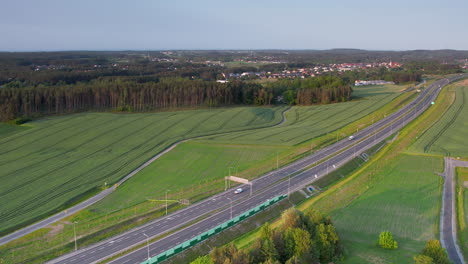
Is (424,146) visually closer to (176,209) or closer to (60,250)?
(176,209)

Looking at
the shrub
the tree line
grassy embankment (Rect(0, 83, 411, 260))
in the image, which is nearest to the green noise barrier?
grassy embankment (Rect(0, 83, 411, 260))

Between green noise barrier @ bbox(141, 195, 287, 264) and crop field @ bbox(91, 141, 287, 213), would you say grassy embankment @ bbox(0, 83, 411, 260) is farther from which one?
green noise barrier @ bbox(141, 195, 287, 264)

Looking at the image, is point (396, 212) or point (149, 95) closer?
point (396, 212)

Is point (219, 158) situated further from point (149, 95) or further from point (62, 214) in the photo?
point (149, 95)

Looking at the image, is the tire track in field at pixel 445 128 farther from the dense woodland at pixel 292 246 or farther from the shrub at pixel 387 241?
the dense woodland at pixel 292 246

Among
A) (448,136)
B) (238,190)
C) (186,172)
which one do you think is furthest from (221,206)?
(448,136)

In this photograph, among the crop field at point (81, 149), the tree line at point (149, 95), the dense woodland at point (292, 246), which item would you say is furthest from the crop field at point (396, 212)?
the tree line at point (149, 95)

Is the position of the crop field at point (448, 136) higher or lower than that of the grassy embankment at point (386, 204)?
higher
